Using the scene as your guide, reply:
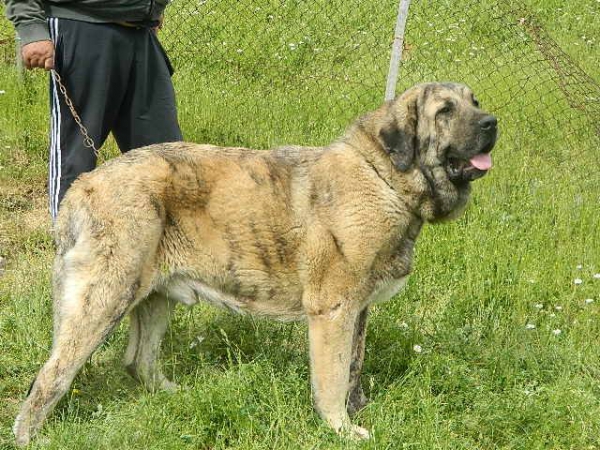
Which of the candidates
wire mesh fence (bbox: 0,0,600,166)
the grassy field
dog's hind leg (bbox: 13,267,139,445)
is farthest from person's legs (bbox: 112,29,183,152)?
wire mesh fence (bbox: 0,0,600,166)

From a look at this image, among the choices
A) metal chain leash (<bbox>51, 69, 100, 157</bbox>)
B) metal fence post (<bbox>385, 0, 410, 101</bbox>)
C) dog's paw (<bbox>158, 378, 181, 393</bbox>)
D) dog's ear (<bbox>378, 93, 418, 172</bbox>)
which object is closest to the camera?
dog's ear (<bbox>378, 93, 418, 172</bbox>)

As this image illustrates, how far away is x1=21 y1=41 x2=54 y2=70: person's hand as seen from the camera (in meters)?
4.04

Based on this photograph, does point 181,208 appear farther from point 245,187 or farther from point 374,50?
point 374,50

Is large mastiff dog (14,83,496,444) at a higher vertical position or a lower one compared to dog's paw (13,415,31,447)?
higher

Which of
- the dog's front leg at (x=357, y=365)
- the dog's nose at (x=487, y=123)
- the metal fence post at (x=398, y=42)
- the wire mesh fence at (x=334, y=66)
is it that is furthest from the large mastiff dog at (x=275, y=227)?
the wire mesh fence at (x=334, y=66)

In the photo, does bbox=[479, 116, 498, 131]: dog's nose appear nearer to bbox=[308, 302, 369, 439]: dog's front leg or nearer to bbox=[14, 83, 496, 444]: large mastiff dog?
bbox=[14, 83, 496, 444]: large mastiff dog

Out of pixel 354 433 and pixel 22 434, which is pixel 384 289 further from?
pixel 22 434

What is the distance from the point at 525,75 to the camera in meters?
8.41

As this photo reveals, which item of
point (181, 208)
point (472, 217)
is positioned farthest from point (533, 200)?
point (181, 208)

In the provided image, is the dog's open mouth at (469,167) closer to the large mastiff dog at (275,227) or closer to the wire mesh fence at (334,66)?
the large mastiff dog at (275,227)

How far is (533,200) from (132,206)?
11.4 ft

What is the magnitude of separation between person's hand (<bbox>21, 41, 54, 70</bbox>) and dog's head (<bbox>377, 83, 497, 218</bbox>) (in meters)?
1.74

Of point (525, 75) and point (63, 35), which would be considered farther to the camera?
point (525, 75)

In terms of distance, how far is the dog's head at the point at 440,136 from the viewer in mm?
3600
